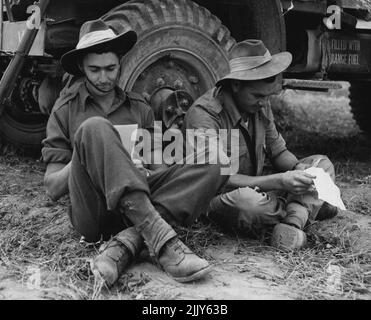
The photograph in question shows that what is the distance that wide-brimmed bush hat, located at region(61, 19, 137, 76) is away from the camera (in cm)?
344

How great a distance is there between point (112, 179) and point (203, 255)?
728mm

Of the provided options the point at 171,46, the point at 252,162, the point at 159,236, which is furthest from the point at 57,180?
the point at 171,46

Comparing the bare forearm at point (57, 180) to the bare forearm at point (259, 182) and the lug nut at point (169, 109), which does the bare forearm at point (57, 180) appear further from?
the lug nut at point (169, 109)

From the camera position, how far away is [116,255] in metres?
3.00

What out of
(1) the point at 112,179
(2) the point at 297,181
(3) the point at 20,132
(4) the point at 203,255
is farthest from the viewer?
(3) the point at 20,132

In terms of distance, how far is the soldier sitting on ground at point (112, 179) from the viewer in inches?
115

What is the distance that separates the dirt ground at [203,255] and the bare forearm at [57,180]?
31 centimetres

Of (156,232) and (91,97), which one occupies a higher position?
(91,97)

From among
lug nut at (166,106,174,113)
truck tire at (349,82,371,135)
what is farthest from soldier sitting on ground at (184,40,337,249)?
truck tire at (349,82,371,135)

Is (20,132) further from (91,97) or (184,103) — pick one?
(91,97)

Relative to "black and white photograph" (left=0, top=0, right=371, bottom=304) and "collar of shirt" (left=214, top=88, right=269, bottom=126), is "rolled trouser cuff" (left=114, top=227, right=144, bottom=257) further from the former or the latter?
"collar of shirt" (left=214, top=88, right=269, bottom=126)

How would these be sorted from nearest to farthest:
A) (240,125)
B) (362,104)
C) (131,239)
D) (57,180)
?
1. (131,239)
2. (57,180)
3. (240,125)
4. (362,104)

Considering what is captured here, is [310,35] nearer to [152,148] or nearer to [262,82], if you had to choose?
[262,82]
